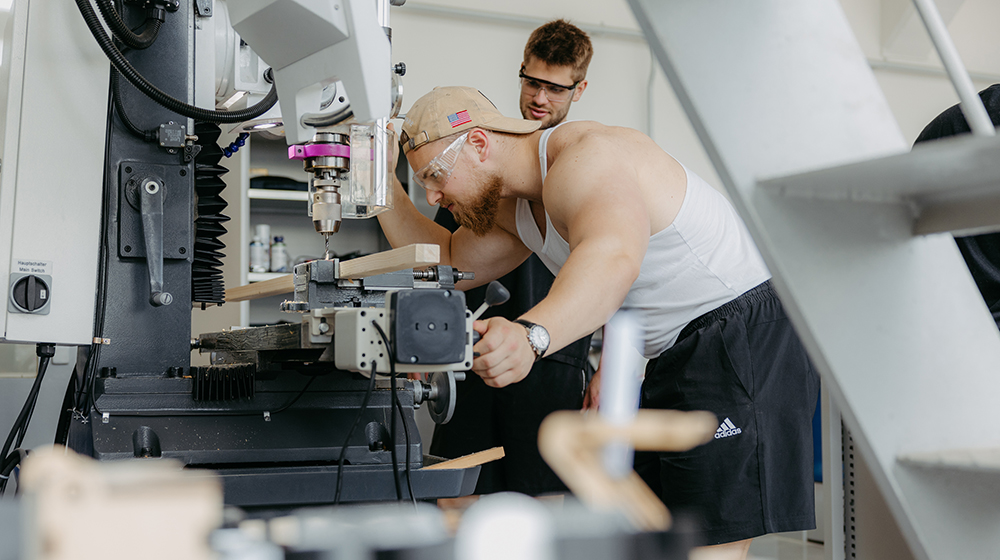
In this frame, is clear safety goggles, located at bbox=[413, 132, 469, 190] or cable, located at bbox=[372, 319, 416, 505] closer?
cable, located at bbox=[372, 319, 416, 505]

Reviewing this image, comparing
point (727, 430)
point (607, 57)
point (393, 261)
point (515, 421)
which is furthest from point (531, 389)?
point (607, 57)

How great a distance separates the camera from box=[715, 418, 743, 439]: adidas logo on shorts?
1.49 metres

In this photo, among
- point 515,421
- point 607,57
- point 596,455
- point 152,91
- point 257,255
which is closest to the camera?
point 596,455

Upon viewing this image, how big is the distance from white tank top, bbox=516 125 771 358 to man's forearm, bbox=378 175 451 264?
51cm

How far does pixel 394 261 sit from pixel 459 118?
2.50 feet

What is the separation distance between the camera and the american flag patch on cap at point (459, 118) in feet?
5.77

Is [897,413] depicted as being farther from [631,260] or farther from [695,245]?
[695,245]

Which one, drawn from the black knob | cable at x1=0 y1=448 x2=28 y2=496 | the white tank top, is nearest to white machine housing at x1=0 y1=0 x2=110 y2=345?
cable at x1=0 y1=448 x2=28 y2=496

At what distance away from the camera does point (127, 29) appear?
1.10 m

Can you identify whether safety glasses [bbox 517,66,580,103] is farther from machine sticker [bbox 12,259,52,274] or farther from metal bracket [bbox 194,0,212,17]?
machine sticker [bbox 12,259,52,274]

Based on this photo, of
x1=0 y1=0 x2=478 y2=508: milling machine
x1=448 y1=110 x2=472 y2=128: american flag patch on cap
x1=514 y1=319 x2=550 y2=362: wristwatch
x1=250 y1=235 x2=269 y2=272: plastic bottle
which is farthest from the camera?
x1=250 y1=235 x2=269 y2=272: plastic bottle

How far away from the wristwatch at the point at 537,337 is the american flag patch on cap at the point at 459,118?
0.75 m

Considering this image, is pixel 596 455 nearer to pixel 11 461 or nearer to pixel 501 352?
pixel 501 352

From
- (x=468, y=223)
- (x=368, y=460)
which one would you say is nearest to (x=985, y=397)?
(x=368, y=460)
